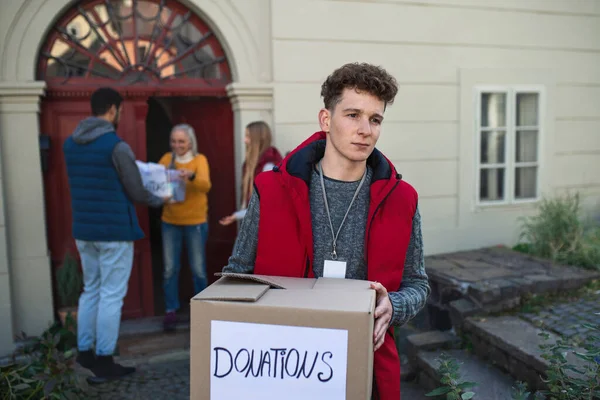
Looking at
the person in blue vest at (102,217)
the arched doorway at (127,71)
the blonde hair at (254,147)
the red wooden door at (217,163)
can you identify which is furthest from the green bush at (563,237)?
the person in blue vest at (102,217)

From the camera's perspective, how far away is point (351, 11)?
198 inches

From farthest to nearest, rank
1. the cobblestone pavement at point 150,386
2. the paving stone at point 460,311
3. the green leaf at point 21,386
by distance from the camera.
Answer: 1. the paving stone at point 460,311
2. the cobblestone pavement at point 150,386
3. the green leaf at point 21,386

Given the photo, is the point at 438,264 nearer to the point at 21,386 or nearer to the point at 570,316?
the point at 570,316

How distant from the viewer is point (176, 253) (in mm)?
4691

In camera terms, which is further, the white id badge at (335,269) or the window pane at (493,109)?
the window pane at (493,109)

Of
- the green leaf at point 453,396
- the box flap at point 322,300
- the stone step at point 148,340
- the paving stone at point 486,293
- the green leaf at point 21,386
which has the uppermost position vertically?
the box flap at point 322,300

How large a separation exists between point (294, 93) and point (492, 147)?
2340 mm

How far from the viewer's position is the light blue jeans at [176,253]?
15.3ft

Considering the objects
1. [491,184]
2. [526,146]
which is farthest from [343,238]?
[526,146]

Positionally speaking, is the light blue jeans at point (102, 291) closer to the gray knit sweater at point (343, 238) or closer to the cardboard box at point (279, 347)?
the gray knit sweater at point (343, 238)

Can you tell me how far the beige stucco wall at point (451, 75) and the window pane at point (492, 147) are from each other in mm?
185

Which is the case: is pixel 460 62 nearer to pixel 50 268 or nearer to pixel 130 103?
pixel 130 103

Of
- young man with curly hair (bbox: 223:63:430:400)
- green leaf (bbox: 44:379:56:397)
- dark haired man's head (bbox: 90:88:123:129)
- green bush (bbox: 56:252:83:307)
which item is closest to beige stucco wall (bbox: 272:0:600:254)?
dark haired man's head (bbox: 90:88:123:129)

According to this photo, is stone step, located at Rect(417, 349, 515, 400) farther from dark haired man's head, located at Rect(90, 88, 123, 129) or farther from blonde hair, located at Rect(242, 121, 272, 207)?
dark haired man's head, located at Rect(90, 88, 123, 129)
